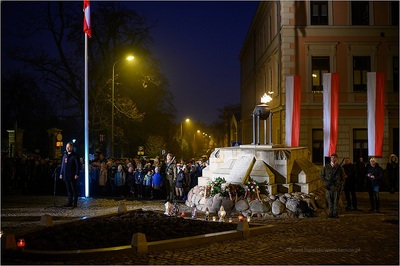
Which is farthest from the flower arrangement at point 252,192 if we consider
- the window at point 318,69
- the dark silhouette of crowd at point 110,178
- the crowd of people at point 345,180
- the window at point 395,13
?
the window at point 395,13

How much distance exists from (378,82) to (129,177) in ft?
39.3

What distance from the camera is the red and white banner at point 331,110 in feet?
75.6

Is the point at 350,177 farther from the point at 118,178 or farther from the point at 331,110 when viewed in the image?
the point at 118,178

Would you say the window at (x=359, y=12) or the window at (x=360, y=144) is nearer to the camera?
the window at (x=360, y=144)

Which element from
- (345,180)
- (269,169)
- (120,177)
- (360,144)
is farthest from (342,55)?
(120,177)

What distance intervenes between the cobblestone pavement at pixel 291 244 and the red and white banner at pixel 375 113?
6097 millimetres

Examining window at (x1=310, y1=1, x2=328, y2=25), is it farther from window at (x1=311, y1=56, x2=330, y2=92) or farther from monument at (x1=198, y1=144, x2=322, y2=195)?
monument at (x1=198, y1=144, x2=322, y2=195)

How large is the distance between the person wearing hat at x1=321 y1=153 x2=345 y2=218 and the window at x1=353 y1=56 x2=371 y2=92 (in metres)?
18.7

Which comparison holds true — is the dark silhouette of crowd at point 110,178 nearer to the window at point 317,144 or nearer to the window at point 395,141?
the window at point 317,144

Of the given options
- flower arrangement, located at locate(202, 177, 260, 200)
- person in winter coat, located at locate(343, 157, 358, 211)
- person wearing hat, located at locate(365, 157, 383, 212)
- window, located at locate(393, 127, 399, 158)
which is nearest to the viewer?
flower arrangement, located at locate(202, 177, 260, 200)

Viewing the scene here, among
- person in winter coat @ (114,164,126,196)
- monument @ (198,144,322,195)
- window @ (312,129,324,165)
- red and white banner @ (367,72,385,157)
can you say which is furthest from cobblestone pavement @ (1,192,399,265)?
window @ (312,129,324,165)

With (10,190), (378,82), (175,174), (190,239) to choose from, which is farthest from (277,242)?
(10,190)

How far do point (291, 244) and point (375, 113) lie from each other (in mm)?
13671

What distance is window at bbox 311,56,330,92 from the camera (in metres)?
31.8
